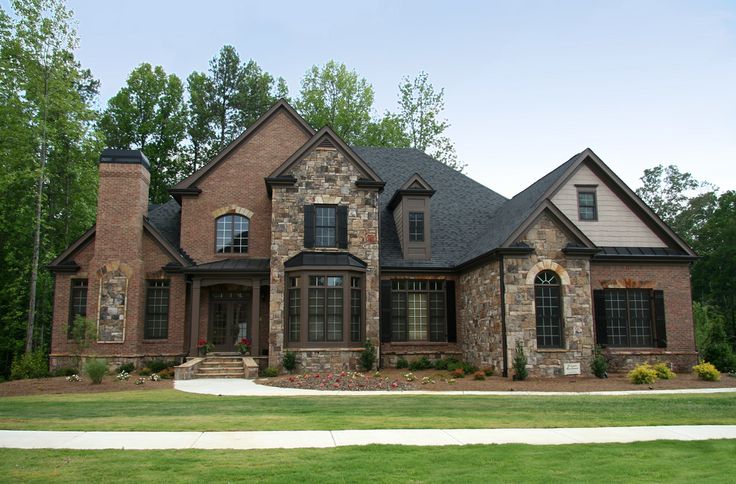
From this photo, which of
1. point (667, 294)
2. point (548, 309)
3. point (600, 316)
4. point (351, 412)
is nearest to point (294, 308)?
point (548, 309)

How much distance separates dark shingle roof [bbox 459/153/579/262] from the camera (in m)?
20.1

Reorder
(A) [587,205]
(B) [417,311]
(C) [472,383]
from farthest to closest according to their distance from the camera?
(B) [417,311] → (A) [587,205] → (C) [472,383]

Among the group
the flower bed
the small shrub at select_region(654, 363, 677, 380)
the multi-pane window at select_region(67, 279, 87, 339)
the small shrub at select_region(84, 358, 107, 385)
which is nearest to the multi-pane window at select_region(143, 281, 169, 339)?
the multi-pane window at select_region(67, 279, 87, 339)

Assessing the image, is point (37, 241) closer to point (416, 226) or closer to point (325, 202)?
point (325, 202)

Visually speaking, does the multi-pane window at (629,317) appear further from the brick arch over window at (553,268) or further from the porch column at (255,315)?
the porch column at (255,315)

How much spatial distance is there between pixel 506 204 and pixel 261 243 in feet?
33.6

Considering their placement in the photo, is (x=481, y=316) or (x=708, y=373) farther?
(x=481, y=316)

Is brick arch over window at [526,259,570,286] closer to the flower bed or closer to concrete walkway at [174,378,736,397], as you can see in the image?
concrete walkway at [174,378,736,397]

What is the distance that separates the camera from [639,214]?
22.7m

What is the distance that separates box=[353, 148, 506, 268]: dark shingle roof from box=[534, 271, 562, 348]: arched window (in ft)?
14.9

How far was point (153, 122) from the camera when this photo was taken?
4047 centimetres

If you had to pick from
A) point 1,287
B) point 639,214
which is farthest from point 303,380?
point 1,287

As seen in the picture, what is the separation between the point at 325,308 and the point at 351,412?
31.7 feet

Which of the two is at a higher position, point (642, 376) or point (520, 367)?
point (520, 367)
